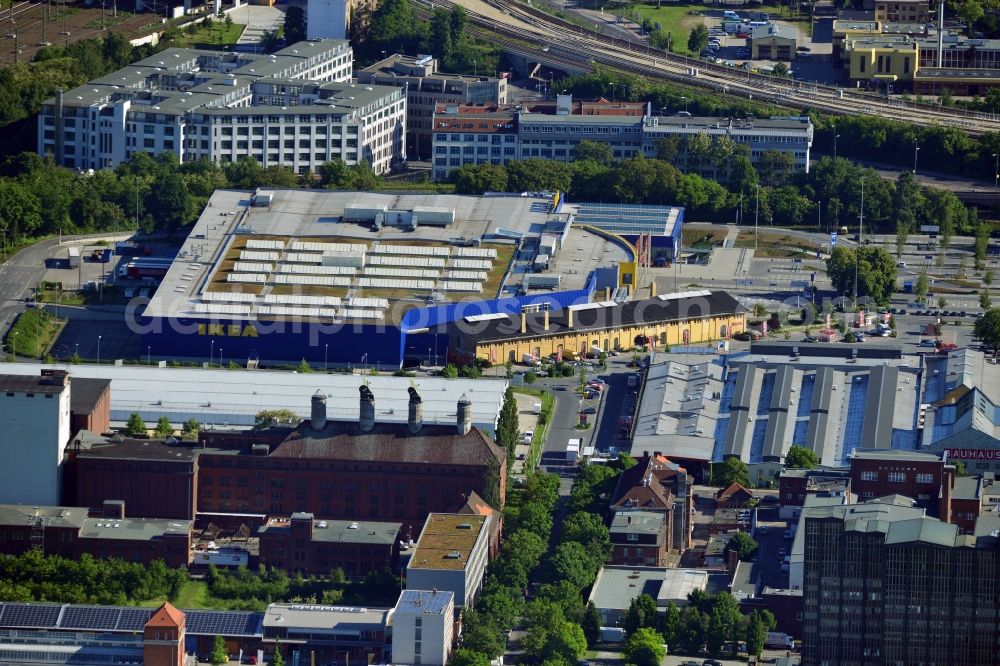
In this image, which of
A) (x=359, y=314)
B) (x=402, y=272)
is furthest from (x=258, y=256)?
(x=359, y=314)

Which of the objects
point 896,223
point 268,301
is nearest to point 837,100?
point 896,223

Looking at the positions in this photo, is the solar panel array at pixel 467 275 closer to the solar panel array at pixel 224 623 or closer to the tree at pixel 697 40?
the solar panel array at pixel 224 623

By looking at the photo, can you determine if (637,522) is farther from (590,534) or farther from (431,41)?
(431,41)

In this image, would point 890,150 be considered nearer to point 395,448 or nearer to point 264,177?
point 264,177

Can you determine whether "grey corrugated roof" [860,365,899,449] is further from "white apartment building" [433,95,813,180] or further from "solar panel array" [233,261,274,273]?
"white apartment building" [433,95,813,180]

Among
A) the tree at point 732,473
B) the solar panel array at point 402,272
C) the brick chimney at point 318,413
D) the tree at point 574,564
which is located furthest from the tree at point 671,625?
the solar panel array at point 402,272

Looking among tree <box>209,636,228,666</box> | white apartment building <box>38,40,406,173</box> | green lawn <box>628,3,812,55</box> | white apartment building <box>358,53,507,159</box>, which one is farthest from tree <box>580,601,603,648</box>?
green lawn <box>628,3,812,55</box>
